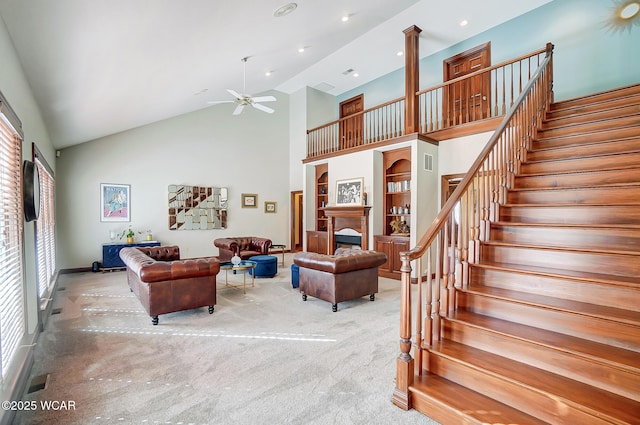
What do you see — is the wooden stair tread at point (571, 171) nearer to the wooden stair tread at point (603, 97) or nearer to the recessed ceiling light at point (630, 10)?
the wooden stair tread at point (603, 97)

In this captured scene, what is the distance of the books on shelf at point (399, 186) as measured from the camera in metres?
6.67

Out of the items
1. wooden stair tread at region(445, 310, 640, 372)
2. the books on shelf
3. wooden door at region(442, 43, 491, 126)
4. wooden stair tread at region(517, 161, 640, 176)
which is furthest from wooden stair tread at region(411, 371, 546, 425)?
wooden door at region(442, 43, 491, 126)

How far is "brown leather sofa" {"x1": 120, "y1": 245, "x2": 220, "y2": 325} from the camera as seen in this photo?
3.64 m

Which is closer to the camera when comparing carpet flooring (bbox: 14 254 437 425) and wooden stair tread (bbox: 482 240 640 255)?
carpet flooring (bbox: 14 254 437 425)

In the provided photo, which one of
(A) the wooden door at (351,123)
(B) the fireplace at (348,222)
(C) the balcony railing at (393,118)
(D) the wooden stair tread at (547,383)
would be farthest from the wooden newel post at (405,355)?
(A) the wooden door at (351,123)

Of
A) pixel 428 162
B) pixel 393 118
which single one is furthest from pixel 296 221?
pixel 428 162

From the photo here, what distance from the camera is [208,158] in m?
8.61

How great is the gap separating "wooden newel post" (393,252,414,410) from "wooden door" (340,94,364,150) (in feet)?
22.7

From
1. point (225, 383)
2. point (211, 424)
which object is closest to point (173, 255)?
point (225, 383)

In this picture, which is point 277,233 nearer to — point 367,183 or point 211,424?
point 367,183

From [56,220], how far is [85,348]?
5.08 metres

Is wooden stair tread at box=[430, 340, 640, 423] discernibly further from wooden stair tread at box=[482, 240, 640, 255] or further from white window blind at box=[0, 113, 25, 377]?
white window blind at box=[0, 113, 25, 377]

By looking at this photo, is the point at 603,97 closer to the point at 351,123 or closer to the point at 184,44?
the point at 184,44

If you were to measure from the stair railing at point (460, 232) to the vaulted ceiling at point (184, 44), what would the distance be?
2.71 metres
